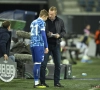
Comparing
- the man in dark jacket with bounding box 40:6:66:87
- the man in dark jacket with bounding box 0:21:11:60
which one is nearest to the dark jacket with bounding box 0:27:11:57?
the man in dark jacket with bounding box 0:21:11:60

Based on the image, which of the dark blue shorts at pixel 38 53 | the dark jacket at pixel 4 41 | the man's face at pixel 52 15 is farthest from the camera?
the dark jacket at pixel 4 41

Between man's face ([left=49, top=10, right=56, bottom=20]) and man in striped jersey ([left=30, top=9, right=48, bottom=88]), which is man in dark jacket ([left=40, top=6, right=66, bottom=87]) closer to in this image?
man's face ([left=49, top=10, right=56, bottom=20])

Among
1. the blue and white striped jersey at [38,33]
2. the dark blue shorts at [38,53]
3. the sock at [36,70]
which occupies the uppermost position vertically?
the blue and white striped jersey at [38,33]

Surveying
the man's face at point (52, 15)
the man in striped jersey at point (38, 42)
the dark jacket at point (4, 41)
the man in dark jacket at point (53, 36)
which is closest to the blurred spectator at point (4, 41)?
the dark jacket at point (4, 41)

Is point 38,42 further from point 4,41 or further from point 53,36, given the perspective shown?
point 4,41

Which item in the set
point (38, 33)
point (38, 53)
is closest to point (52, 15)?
point (38, 33)

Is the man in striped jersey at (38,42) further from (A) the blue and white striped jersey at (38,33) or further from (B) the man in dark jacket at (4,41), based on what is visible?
(B) the man in dark jacket at (4,41)

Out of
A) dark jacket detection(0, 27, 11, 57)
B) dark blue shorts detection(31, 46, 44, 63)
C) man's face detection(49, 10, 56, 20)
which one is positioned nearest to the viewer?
dark blue shorts detection(31, 46, 44, 63)

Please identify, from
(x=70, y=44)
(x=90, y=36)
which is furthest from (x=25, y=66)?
(x=90, y=36)

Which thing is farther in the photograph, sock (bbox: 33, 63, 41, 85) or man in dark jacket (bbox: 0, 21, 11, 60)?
man in dark jacket (bbox: 0, 21, 11, 60)

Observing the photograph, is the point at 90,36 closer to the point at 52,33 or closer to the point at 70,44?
the point at 70,44

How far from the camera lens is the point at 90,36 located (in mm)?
31844

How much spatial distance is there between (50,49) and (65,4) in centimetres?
2695

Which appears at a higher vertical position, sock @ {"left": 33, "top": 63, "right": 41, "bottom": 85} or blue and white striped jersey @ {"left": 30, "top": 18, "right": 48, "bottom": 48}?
blue and white striped jersey @ {"left": 30, "top": 18, "right": 48, "bottom": 48}
